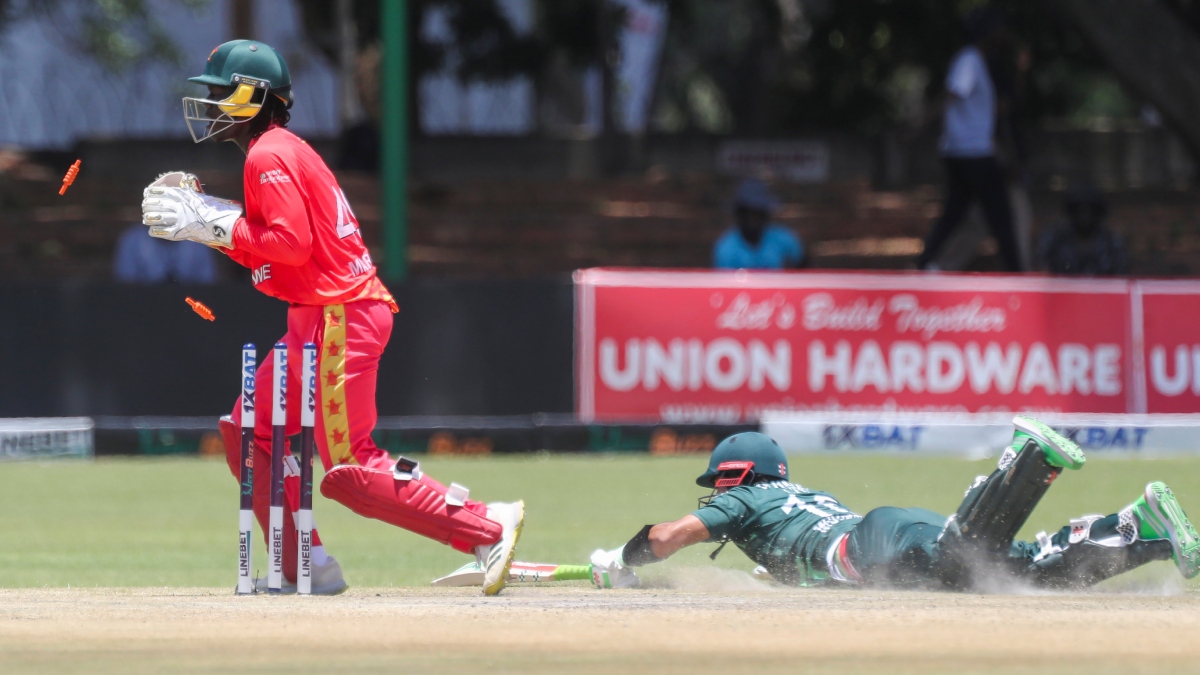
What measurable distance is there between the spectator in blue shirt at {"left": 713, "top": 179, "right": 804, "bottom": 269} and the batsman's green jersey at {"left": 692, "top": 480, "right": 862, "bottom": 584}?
23.1ft

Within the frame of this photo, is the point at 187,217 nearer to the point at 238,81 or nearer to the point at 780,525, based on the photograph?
the point at 238,81

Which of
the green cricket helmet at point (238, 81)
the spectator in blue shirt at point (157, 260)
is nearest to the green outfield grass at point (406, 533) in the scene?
the spectator in blue shirt at point (157, 260)

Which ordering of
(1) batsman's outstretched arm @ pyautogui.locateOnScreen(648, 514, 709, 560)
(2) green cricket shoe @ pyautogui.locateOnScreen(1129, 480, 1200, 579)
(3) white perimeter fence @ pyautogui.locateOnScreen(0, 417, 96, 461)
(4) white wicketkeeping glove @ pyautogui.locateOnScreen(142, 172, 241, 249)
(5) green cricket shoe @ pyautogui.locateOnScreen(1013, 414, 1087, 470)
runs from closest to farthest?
(5) green cricket shoe @ pyautogui.locateOnScreen(1013, 414, 1087, 470), (2) green cricket shoe @ pyautogui.locateOnScreen(1129, 480, 1200, 579), (4) white wicketkeeping glove @ pyautogui.locateOnScreen(142, 172, 241, 249), (1) batsman's outstretched arm @ pyautogui.locateOnScreen(648, 514, 709, 560), (3) white perimeter fence @ pyautogui.locateOnScreen(0, 417, 96, 461)

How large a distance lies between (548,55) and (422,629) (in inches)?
675

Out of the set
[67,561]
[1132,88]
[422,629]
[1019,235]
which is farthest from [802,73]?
[422,629]

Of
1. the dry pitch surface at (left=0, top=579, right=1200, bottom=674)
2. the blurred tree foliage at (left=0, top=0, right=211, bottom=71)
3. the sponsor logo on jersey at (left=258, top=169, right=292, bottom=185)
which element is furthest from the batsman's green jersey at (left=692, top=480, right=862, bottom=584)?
the blurred tree foliage at (left=0, top=0, right=211, bottom=71)

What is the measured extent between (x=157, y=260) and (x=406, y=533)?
17.1 ft

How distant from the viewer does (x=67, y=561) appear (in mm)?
7828

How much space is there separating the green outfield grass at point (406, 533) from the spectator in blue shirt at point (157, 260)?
1.72 m

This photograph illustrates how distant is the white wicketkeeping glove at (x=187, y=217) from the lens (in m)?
5.98

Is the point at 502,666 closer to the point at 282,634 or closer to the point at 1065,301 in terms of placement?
the point at 282,634

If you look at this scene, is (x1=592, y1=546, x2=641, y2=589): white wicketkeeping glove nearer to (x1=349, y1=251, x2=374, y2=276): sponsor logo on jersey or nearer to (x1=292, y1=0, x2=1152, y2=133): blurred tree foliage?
(x1=349, y1=251, x2=374, y2=276): sponsor logo on jersey

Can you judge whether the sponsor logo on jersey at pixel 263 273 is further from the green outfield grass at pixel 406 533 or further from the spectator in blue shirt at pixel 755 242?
the spectator in blue shirt at pixel 755 242

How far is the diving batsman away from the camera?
589 cm
